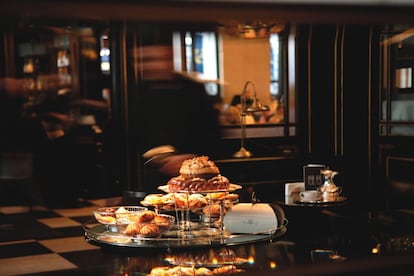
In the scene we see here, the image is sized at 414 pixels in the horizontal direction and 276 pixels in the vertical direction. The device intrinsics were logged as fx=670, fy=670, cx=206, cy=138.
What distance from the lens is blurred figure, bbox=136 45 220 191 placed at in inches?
257

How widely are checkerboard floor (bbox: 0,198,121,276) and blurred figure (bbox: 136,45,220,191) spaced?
A: 712 millimetres

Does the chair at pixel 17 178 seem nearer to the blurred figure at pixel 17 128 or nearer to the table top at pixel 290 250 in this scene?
the blurred figure at pixel 17 128

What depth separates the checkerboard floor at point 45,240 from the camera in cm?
386

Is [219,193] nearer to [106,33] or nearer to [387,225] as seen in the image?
[387,225]

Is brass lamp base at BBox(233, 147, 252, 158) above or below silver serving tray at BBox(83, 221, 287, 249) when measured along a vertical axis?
above

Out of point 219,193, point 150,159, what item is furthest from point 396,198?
point 219,193

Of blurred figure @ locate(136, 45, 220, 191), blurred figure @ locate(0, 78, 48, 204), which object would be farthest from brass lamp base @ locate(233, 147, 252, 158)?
blurred figure @ locate(0, 78, 48, 204)

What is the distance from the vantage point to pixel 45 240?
15.5 feet

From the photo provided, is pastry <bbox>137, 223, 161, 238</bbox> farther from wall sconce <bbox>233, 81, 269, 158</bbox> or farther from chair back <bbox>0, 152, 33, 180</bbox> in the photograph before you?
chair back <bbox>0, 152, 33, 180</bbox>

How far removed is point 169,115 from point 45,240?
8.02 feet

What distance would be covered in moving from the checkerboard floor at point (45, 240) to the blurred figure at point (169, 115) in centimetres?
71

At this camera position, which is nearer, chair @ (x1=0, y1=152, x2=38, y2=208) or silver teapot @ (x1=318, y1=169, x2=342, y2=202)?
silver teapot @ (x1=318, y1=169, x2=342, y2=202)

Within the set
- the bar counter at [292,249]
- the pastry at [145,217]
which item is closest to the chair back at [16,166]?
the bar counter at [292,249]

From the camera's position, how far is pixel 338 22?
1.23 meters
